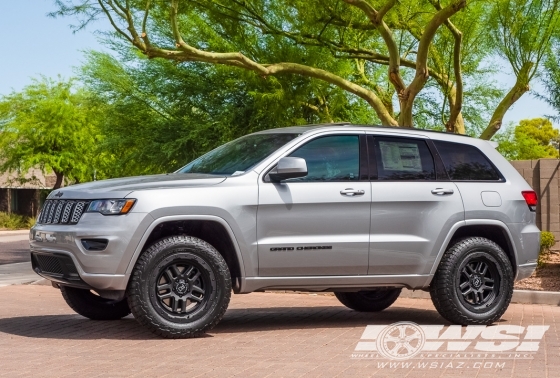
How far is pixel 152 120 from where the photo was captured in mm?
24516

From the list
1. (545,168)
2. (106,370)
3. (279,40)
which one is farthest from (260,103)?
(106,370)

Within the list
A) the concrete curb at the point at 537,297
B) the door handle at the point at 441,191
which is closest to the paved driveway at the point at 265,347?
the concrete curb at the point at 537,297

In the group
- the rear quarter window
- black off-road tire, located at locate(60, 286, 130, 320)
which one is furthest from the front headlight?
the rear quarter window

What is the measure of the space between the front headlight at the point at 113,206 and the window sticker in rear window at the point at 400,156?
2678 mm

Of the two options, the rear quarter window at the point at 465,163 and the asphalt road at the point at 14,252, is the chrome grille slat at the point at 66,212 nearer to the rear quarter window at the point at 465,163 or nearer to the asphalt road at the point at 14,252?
the rear quarter window at the point at 465,163

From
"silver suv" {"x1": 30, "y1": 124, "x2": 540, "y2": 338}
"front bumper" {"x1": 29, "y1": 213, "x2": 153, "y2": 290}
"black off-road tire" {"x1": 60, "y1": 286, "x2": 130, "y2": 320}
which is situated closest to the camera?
"front bumper" {"x1": 29, "y1": 213, "x2": 153, "y2": 290}

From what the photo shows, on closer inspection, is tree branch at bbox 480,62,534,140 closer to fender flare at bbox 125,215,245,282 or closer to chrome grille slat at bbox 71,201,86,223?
fender flare at bbox 125,215,245,282

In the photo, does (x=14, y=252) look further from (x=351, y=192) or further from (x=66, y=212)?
(x=351, y=192)

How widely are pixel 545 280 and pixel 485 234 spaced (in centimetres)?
551

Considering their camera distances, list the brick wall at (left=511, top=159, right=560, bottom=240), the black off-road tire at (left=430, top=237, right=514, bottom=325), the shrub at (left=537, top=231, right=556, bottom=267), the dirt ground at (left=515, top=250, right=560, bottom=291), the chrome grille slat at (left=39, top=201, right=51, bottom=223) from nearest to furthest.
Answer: the chrome grille slat at (left=39, top=201, right=51, bottom=223), the black off-road tire at (left=430, top=237, right=514, bottom=325), the dirt ground at (left=515, top=250, right=560, bottom=291), the shrub at (left=537, top=231, right=556, bottom=267), the brick wall at (left=511, top=159, right=560, bottom=240)

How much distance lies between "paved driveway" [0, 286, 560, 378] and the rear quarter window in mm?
1540

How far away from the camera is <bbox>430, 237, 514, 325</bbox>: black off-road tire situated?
33.3 ft

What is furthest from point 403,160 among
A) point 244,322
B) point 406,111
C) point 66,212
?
point 406,111

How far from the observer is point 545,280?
15.7 metres
